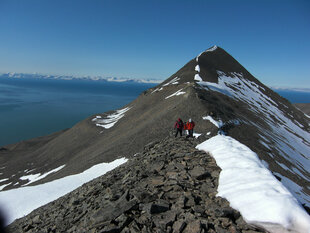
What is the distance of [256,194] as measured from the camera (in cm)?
600

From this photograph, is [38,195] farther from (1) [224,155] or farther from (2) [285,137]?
A: (2) [285,137]

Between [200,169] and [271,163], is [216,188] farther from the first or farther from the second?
[271,163]

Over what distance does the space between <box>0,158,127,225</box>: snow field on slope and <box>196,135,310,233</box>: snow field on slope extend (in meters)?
15.9

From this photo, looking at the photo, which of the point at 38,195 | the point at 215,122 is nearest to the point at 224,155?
the point at 215,122

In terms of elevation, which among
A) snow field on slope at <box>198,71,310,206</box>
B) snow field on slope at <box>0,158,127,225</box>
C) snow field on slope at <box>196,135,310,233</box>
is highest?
snow field on slope at <box>196,135,310,233</box>

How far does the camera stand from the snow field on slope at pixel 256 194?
498 centimetres

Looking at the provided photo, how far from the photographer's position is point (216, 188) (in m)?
7.38

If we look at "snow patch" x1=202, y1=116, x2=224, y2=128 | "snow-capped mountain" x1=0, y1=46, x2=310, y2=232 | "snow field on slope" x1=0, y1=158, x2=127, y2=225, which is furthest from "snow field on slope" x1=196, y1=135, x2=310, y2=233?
"snow field on slope" x1=0, y1=158, x2=127, y2=225

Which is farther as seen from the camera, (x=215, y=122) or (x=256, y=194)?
(x=215, y=122)

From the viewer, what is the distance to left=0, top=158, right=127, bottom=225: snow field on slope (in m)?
18.3

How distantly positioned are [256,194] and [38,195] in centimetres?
2246

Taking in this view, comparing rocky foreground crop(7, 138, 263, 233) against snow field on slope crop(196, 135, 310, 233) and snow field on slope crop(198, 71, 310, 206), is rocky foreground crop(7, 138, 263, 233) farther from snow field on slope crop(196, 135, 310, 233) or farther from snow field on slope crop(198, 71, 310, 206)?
snow field on slope crop(198, 71, 310, 206)

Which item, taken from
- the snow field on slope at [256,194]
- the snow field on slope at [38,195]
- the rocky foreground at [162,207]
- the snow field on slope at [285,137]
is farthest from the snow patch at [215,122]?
the rocky foreground at [162,207]

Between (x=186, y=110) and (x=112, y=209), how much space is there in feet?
80.1
